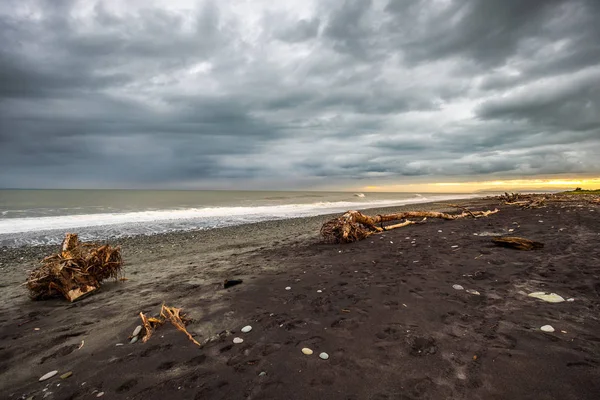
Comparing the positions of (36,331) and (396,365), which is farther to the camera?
(36,331)

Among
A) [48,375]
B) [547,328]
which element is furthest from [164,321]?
[547,328]

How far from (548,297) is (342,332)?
3658 millimetres

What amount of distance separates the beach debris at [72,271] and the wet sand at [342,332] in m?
0.32

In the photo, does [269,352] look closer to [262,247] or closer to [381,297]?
[381,297]

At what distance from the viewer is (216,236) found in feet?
54.9

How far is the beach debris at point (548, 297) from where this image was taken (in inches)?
191

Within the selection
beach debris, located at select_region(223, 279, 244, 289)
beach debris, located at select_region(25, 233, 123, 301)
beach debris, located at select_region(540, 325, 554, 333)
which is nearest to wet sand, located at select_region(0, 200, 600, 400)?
beach debris, located at select_region(540, 325, 554, 333)

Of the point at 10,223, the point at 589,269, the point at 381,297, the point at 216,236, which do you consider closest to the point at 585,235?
the point at 589,269

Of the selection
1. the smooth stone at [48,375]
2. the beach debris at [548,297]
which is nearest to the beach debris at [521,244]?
the beach debris at [548,297]

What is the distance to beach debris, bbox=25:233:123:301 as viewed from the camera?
6.93 m

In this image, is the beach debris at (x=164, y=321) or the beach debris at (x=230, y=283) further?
the beach debris at (x=230, y=283)

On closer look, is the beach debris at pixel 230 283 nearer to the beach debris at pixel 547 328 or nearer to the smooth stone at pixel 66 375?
the smooth stone at pixel 66 375

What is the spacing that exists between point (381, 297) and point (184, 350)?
135 inches

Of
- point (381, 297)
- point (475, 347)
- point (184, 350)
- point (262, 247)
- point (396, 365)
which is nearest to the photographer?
point (396, 365)
